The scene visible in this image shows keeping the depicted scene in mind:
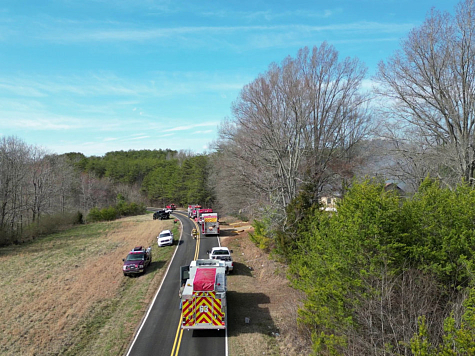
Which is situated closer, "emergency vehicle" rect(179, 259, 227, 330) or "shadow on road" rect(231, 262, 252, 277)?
"emergency vehicle" rect(179, 259, 227, 330)

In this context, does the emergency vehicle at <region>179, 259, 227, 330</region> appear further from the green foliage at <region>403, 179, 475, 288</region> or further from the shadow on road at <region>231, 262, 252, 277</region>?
the shadow on road at <region>231, 262, 252, 277</region>

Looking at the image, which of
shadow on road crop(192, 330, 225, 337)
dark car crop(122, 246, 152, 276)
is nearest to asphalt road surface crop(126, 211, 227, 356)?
shadow on road crop(192, 330, 225, 337)

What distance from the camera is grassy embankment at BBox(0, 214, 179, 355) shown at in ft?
48.1

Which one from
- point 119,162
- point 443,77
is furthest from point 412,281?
point 119,162

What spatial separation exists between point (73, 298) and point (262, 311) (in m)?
12.2

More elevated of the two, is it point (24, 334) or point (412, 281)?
point (412, 281)

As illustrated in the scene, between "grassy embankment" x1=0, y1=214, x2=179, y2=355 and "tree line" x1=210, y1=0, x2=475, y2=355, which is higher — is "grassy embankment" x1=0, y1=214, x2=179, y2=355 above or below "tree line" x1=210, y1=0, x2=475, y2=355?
below

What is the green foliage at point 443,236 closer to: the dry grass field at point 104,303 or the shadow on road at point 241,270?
the dry grass field at point 104,303

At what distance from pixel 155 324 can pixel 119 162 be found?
11216 centimetres

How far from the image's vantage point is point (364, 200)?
950 centimetres

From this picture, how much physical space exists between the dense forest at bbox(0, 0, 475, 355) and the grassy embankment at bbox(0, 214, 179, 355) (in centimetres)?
886

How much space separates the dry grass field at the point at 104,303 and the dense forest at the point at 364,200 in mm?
1804

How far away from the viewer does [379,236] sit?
927 centimetres

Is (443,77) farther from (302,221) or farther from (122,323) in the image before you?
(122,323)
